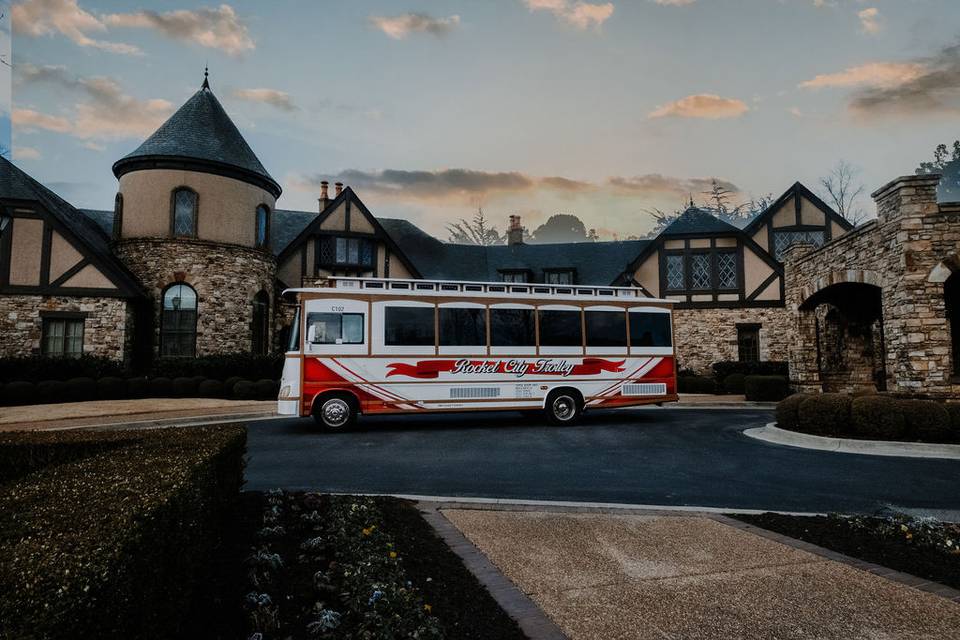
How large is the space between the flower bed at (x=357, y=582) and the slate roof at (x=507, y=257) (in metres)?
24.7

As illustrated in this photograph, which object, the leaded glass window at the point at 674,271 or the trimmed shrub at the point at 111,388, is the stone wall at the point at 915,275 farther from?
the trimmed shrub at the point at 111,388

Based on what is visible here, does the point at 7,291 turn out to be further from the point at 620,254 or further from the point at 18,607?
the point at 620,254

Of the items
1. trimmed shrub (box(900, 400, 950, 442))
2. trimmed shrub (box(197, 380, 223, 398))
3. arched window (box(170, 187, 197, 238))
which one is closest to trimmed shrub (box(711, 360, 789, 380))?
trimmed shrub (box(900, 400, 950, 442))

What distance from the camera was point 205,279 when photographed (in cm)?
2100

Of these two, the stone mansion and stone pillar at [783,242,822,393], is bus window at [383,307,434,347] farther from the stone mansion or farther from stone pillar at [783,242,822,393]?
stone pillar at [783,242,822,393]

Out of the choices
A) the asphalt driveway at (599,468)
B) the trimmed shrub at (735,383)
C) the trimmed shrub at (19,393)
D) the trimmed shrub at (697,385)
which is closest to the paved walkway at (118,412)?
the trimmed shrub at (19,393)

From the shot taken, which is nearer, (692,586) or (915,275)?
(692,586)

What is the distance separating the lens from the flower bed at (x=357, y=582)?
2895mm

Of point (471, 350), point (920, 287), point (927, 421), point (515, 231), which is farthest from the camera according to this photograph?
point (515, 231)

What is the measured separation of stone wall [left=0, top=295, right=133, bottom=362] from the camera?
1833 cm

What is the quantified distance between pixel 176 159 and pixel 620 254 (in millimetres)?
21753

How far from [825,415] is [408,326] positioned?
8.69m

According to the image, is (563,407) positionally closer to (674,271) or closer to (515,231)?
(674,271)

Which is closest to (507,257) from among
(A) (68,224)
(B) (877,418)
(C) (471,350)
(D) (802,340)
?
(D) (802,340)
